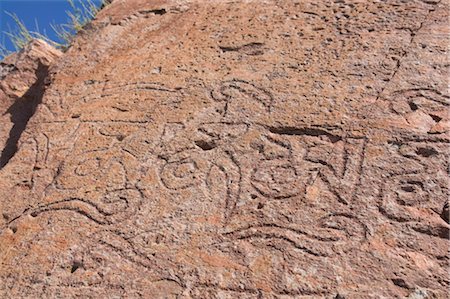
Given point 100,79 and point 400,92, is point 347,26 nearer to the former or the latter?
point 400,92

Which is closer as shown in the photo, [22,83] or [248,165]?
[248,165]

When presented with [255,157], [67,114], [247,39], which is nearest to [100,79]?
[67,114]

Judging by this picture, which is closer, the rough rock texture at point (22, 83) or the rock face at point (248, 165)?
the rock face at point (248, 165)

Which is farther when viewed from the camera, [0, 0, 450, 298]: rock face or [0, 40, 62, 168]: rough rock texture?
[0, 40, 62, 168]: rough rock texture

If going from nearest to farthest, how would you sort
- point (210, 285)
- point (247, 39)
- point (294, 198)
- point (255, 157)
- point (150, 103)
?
point (210, 285), point (294, 198), point (255, 157), point (150, 103), point (247, 39)

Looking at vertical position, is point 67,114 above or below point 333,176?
above

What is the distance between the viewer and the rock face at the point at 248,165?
1.89 meters

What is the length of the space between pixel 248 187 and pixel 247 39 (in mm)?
1000

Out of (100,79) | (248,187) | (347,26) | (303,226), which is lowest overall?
(303,226)

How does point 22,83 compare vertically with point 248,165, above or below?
above

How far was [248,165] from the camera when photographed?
223 cm

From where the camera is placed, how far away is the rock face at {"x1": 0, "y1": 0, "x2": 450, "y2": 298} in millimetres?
1888

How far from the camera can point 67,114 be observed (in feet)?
9.19

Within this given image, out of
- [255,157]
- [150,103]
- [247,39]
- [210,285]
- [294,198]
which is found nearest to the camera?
[210,285]
